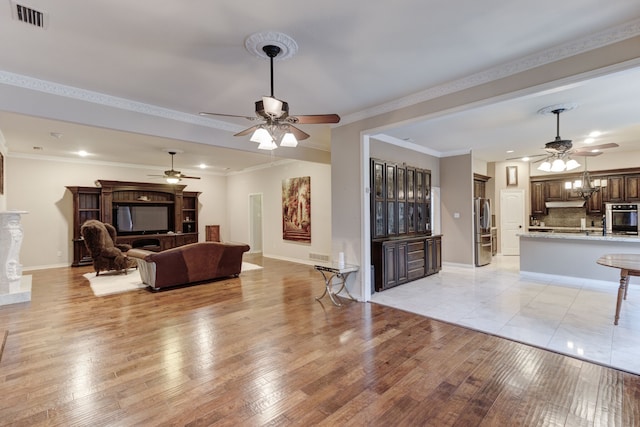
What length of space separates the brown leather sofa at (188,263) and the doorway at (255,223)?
402 centimetres

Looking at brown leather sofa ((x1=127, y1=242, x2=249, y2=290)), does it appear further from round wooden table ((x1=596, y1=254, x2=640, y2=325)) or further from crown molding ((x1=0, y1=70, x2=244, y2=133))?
round wooden table ((x1=596, y1=254, x2=640, y2=325))

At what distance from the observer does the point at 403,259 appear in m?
5.56

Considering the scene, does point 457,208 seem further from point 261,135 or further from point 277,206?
point 261,135

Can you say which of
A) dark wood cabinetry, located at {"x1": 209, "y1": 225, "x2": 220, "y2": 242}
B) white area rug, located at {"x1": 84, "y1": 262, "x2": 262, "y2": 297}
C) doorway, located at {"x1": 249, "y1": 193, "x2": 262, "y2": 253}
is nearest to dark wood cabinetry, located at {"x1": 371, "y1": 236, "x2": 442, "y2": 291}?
white area rug, located at {"x1": 84, "y1": 262, "x2": 262, "y2": 297}

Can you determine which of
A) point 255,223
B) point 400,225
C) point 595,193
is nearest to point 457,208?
point 400,225

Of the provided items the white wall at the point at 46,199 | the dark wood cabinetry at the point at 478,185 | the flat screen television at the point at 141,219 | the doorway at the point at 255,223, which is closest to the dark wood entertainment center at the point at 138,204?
the flat screen television at the point at 141,219

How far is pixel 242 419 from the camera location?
6.57 feet

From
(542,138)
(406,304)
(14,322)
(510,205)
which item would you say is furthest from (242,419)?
(510,205)

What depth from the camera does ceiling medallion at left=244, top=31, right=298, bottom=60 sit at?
2.63m

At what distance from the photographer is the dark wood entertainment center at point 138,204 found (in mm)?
8008

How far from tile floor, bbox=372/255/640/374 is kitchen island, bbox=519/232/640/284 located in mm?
243

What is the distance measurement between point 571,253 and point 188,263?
23.7 ft

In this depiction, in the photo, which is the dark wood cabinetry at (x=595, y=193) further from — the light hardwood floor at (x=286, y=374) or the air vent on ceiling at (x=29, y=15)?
the air vent on ceiling at (x=29, y=15)

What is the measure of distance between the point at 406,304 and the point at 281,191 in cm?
549
